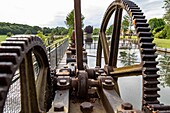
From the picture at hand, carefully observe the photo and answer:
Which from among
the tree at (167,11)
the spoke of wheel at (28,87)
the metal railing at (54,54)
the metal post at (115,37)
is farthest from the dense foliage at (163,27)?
the spoke of wheel at (28,87)

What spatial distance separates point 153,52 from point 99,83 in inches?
27.2

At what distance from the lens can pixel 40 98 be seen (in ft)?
6.26

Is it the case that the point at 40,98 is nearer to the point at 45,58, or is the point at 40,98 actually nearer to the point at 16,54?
the point at 45,58

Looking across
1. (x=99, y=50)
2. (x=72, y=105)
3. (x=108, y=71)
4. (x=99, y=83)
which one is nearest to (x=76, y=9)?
(x=99, y=83)

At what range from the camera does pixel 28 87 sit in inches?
56.9

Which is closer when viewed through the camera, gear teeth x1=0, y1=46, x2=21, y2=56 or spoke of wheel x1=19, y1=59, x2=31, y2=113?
gear teeth x1=0, y1=46, x2=21, y2=56

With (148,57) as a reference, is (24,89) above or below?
below

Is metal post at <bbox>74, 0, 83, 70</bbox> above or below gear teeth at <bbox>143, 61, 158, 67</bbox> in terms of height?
above

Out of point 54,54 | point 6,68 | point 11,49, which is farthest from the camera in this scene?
point 54,54

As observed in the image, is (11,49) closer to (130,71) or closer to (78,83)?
(78,83)

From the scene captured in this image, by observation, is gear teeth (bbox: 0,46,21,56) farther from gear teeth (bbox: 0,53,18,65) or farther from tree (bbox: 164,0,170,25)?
tree (bbox: 164,0,170,25)

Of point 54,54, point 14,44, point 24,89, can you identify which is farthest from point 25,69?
point 54,54

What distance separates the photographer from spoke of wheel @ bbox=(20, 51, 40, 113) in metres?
1.36

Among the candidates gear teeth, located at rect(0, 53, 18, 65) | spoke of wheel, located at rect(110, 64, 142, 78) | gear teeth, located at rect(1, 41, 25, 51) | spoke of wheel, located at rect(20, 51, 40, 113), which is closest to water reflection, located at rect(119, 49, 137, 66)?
spoke of wheel, located at rect(110, 64, 142, 78)
